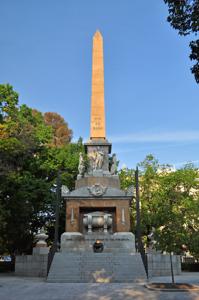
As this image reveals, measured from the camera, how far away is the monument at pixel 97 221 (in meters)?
14.9

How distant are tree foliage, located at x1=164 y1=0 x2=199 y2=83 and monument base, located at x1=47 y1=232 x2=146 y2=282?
9.41m

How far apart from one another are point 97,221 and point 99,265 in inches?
159

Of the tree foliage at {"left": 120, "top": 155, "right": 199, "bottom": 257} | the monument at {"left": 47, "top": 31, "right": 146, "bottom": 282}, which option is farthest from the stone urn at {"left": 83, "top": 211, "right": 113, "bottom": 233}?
the tree foliage at {"left": 120, "top": 155, "right": 199, "bottom": 257}

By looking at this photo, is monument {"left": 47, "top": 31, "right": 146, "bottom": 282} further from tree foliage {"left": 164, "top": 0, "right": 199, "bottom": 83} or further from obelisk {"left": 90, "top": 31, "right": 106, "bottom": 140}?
tree foliage {"left": 164, "top": 0, "right": 199, "bottom": 83}

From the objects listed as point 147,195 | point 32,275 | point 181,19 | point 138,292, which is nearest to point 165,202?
point 147,195

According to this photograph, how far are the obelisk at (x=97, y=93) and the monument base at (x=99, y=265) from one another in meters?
7.37

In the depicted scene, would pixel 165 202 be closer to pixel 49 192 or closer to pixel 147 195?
pixel 147 195

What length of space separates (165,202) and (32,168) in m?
12.8

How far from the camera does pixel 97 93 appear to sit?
22672 mm

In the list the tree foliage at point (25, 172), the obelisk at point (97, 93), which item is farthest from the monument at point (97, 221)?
the tree foliage at point (25, 172)

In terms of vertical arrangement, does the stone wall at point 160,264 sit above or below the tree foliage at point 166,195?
below

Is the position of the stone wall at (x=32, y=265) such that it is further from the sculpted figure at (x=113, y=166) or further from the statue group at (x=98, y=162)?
the sculpted figure at (x=113, y=166)

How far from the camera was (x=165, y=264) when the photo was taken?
1808 centimetres

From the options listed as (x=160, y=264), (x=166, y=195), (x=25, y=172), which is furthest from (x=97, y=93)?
(x=166, y=195)
